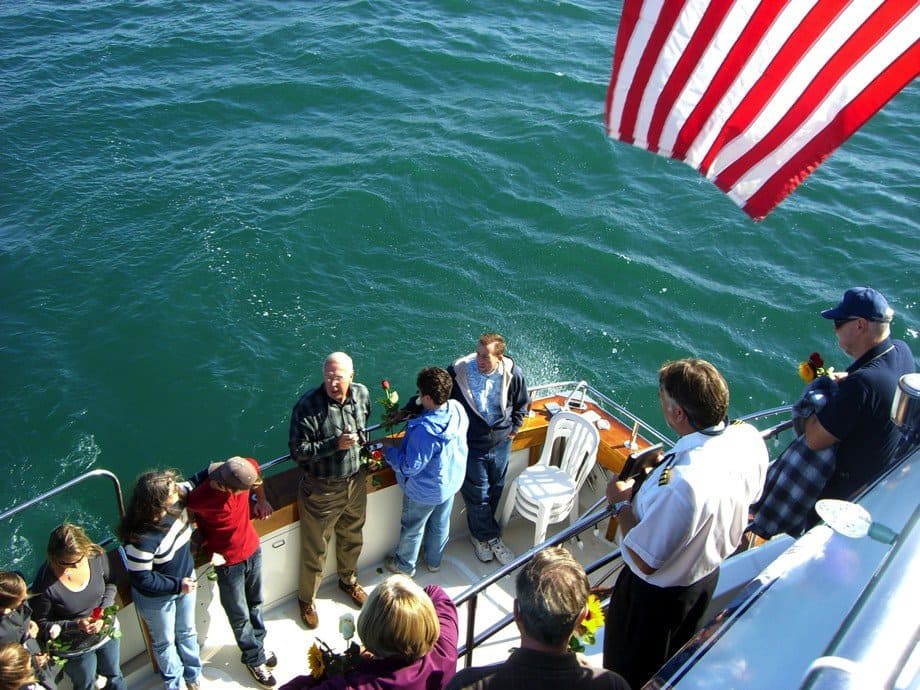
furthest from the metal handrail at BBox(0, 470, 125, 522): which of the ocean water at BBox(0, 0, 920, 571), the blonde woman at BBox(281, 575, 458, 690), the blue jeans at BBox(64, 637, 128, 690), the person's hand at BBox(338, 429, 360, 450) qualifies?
the ocean water at BBox(0, 0, 920, 571)

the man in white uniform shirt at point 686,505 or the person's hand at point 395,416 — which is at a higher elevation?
the man in white uniform shirt at point 686,505

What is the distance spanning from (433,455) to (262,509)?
1.10 m

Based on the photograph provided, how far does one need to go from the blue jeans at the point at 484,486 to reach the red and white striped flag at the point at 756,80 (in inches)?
93.5

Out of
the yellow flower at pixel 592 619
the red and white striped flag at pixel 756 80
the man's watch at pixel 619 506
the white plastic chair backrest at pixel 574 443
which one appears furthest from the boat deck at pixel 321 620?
the red and white striped flag at pixel 756 80

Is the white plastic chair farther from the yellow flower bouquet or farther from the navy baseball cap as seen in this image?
the yellow flower bouquet

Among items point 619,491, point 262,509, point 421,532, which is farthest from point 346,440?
point 619,491

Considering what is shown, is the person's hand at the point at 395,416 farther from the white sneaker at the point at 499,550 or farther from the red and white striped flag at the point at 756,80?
the red and white striped flag at the point at 756,80

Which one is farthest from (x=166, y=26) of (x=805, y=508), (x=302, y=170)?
(x=805, y=508)

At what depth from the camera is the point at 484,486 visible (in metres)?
5.89

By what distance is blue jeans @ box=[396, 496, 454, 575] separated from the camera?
549cm

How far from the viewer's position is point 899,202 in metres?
14.5

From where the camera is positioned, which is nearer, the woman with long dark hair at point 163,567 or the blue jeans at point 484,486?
the woman with long dark hair at point 163,567

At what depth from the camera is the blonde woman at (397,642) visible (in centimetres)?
276

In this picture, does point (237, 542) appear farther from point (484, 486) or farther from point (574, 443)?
point (574, 443)
